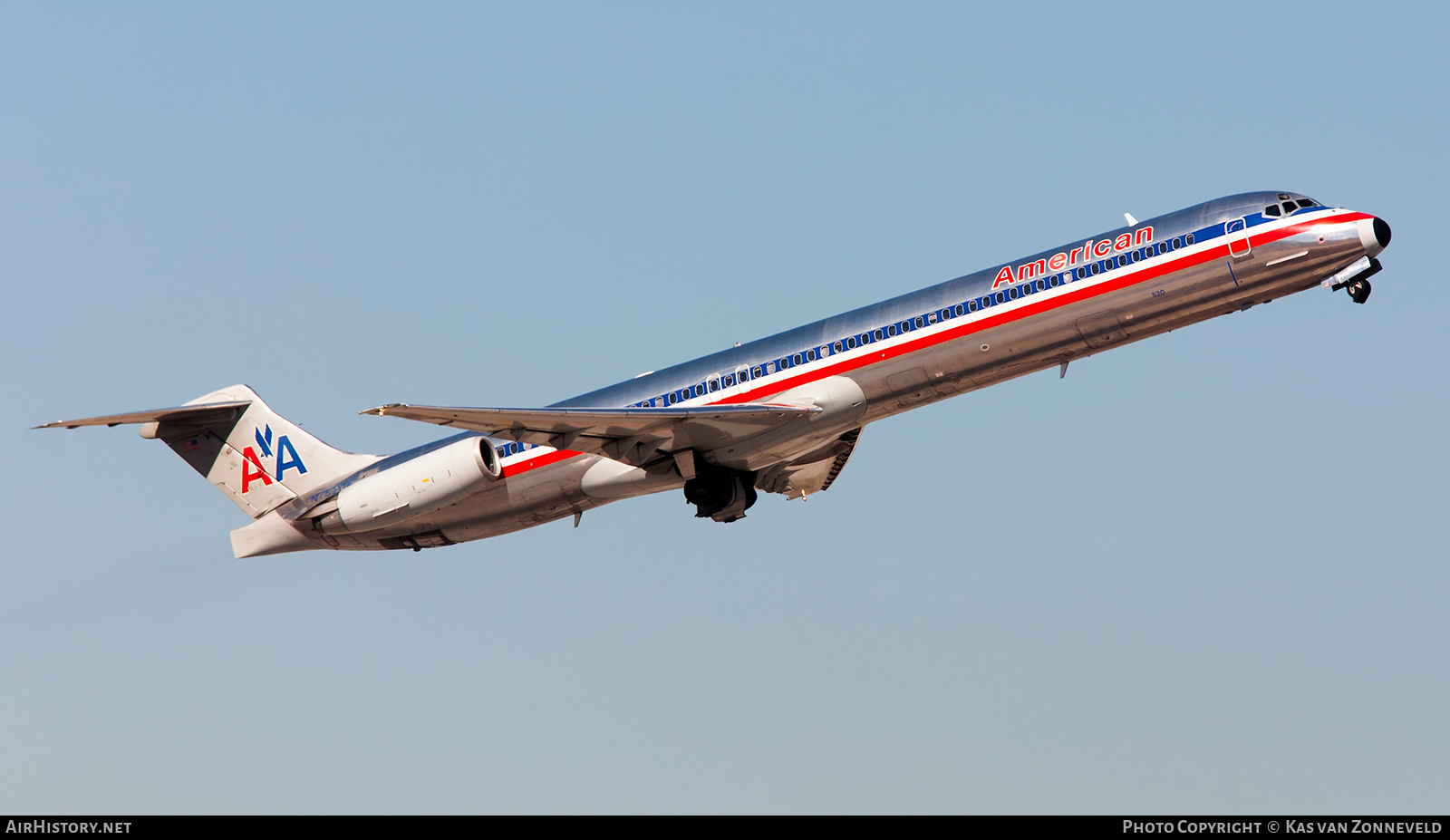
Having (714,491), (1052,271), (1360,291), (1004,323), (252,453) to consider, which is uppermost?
(252,453)

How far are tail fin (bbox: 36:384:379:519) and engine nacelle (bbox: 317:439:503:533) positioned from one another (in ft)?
6.19

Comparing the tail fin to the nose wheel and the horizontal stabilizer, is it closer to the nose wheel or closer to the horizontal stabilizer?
the horizontal stabilizer

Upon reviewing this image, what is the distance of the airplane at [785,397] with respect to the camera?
2830 centimetres

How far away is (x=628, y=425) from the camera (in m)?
30.5

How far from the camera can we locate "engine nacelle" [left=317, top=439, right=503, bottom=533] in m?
32.2

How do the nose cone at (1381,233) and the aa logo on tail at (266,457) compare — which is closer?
the nose cone at (1381,233)

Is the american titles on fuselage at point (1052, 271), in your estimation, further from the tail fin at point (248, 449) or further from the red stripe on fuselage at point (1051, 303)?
the tail fin at point (248, 449)

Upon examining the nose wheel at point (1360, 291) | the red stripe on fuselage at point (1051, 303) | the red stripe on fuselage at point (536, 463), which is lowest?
the nose wheel at point (1360, 291)

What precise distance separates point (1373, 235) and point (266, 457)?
80.4 feet

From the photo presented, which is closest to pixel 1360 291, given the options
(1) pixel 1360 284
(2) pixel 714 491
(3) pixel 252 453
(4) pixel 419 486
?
(1) pixel 1360 284

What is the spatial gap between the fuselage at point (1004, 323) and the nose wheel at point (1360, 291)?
37 cm

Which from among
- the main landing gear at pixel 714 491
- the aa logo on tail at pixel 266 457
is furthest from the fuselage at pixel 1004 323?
the aa logo on tail at pixel 266 457

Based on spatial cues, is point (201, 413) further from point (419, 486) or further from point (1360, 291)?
point (1360, 291)
